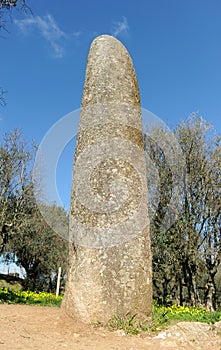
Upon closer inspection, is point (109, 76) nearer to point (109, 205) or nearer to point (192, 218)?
point (109, 205)

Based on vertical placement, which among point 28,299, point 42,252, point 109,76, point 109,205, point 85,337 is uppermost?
point 109,76

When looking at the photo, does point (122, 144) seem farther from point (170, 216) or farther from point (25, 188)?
point (25, 188)

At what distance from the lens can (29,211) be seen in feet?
73.7

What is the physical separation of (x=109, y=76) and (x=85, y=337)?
589cm

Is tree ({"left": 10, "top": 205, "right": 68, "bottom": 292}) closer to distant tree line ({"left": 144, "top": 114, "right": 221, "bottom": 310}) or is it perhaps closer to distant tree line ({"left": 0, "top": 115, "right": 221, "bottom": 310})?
distant tree line ({"left": 0, "top": 115, "right": 221, "bottom": 310})

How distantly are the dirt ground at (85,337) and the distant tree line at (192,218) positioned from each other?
12.9m

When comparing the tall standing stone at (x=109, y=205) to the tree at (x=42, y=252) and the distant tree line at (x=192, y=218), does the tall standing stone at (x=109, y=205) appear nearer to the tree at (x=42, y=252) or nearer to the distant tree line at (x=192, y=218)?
the distant tree line at (x=192, y=218)

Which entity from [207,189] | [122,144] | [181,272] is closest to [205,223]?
[207,189]

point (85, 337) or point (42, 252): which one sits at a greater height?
point (42, 252)

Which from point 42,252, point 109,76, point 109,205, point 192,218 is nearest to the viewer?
point 109,205

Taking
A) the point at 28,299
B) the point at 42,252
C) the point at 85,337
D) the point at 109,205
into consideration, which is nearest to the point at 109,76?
the point at 109,205

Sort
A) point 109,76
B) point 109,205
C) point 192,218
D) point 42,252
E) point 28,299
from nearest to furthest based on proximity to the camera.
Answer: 1. point 109,205
2. point 109,76
3. point 28,299
4. point 192,218
5. point 42,252

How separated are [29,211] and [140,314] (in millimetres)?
16778

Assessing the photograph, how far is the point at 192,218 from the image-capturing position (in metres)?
19.6
